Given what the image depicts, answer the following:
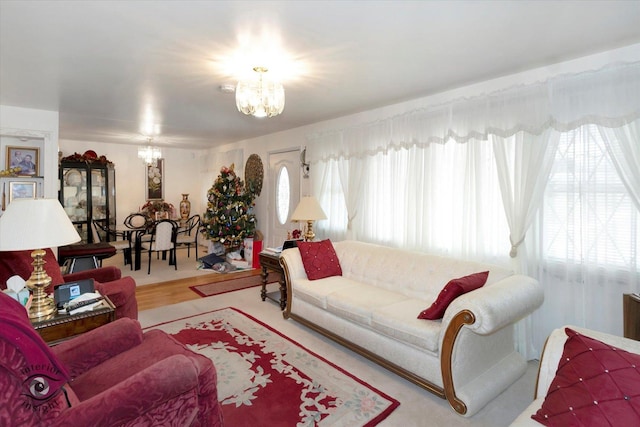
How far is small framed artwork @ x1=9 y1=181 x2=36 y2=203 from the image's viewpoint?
4148mm

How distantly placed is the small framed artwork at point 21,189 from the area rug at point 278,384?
9.09 feet

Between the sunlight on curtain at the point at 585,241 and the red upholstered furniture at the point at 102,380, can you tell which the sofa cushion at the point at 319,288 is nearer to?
the red upholstered furniture at the point at 102,380

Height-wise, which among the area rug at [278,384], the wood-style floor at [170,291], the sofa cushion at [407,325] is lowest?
the area rug at [278,384]

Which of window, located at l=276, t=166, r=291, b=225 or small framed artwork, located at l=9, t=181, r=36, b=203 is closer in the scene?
small framed artwork, located at l=9, t=181, r=36, b=203

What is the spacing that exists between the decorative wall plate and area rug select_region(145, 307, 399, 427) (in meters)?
3.53

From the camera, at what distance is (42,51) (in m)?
2.47

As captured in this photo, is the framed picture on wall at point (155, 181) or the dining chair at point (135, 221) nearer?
the dining chair at point (135, 221)

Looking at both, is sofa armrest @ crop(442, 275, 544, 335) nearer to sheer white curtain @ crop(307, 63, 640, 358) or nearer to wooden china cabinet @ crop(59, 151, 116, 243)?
sheer white curtain @ crop(307, 63, 640, 358)

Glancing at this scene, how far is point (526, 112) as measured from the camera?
9.20 ft

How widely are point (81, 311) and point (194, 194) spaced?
6853 mm

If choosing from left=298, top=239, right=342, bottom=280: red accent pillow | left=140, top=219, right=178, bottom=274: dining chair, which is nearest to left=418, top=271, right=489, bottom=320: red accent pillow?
left=298, top=239, right=342, bottom=280: red accent pillow

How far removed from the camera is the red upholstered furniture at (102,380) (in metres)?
1.03

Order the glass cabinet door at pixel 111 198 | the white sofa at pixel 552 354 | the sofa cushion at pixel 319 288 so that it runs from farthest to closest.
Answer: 1. the glass cabinet door at pixel 111 198
2. the sofa cushion at pixel 319 288
3. the white sofa at pixel 552 354

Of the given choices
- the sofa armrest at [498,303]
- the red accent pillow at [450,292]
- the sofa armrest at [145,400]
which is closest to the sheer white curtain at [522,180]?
the sofa armrest at [498,303]
